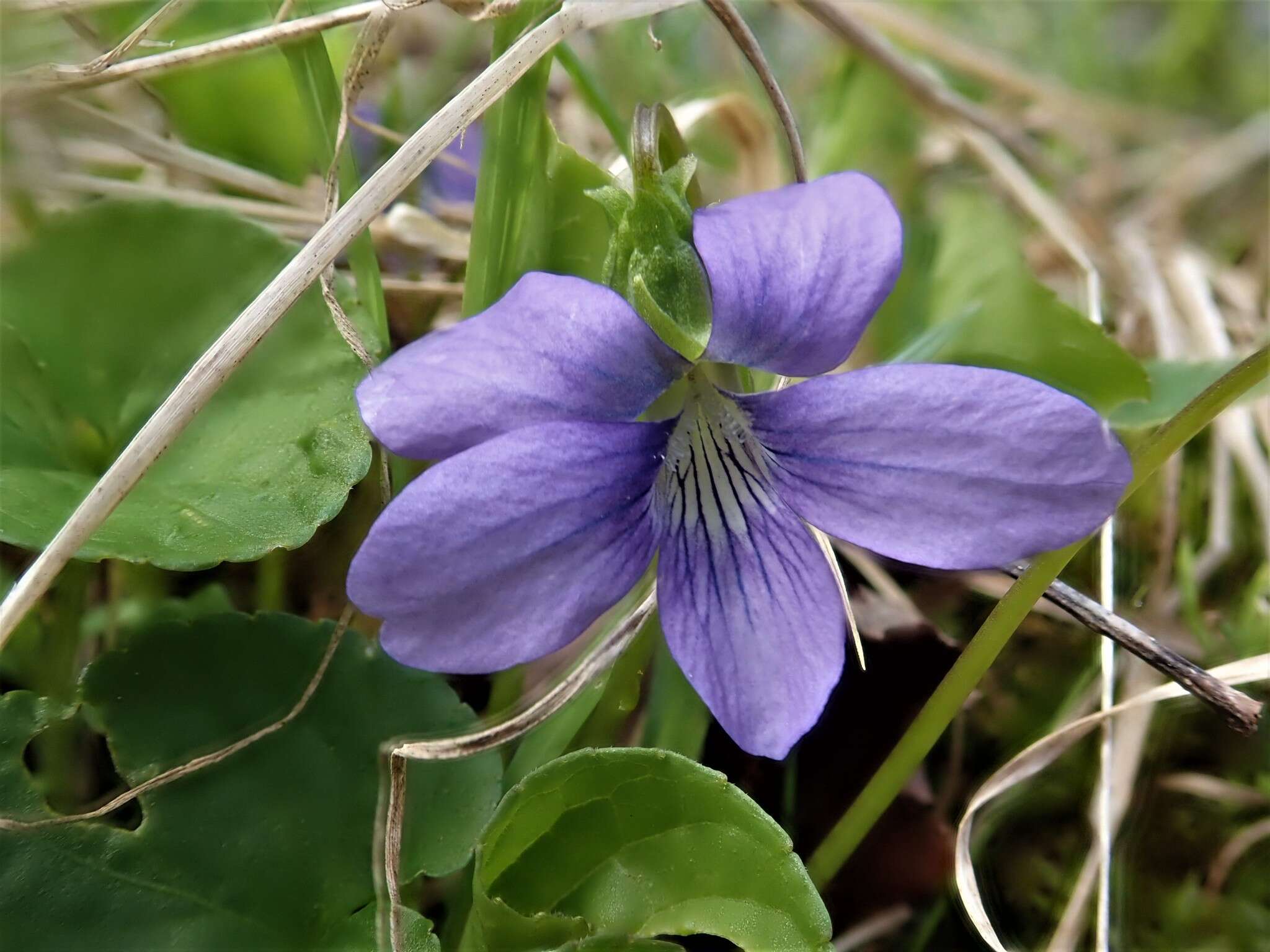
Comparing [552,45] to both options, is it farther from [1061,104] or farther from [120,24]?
[1061,104]

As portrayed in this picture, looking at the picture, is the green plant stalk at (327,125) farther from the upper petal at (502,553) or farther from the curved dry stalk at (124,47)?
the upper petal at (502,553)

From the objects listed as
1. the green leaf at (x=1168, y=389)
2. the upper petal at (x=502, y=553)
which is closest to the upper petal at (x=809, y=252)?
the upper petal at (x=502, y=553)

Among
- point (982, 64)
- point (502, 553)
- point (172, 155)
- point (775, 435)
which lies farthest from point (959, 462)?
point (982, 64)

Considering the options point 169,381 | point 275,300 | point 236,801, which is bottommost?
point 236,801

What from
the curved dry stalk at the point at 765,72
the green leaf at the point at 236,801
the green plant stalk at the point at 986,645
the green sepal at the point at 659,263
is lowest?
the green leaf at the point at 236,801

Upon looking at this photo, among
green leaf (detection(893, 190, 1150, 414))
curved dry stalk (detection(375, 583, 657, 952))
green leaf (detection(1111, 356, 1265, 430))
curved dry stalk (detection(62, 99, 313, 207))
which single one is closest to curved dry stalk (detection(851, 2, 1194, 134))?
green leaf (detection(893, 190, 1150, 414))

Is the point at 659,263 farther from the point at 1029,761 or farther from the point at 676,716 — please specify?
the point at 1029,761

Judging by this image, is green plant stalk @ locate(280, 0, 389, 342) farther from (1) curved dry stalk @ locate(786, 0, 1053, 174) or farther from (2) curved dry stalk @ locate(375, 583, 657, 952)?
(1) curved dry stalk @ locate(786, 0, 1053, 174)
